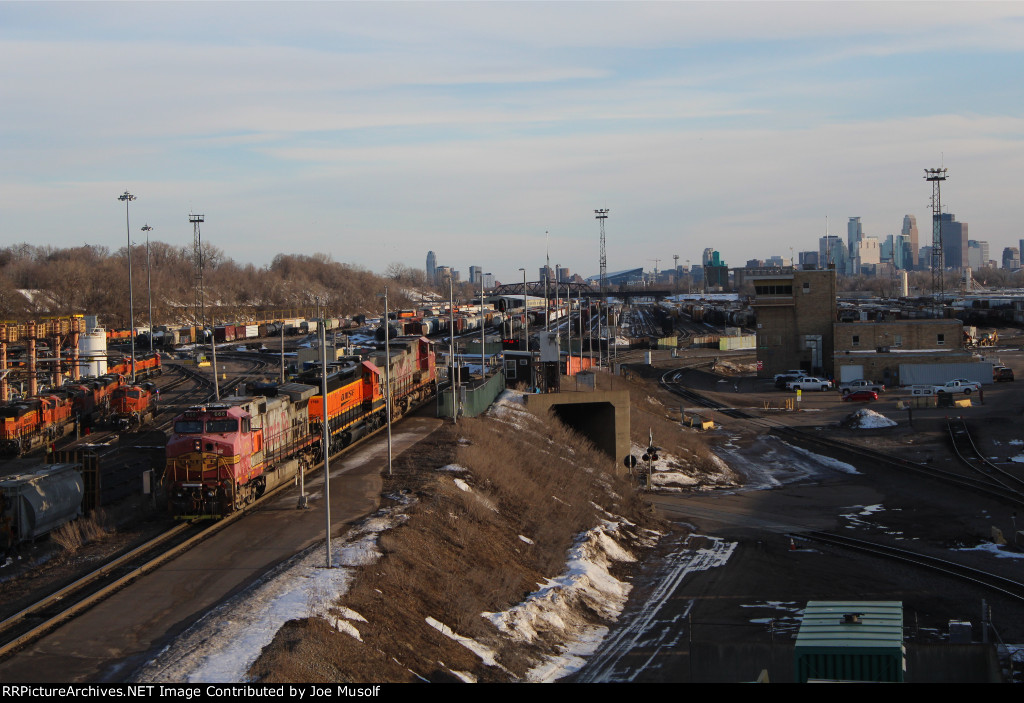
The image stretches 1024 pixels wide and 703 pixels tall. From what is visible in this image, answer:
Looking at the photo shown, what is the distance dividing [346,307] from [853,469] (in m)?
159

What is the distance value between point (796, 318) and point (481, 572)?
69682 millimetres

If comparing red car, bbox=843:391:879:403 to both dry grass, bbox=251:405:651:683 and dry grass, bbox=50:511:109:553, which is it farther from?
dry grass, bbox=50:511:109:553

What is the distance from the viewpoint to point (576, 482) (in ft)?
128

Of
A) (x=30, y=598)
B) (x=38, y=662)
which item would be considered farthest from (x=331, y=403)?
(x=38, y=662)

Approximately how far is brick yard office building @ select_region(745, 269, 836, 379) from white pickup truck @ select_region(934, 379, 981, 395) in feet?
46.5

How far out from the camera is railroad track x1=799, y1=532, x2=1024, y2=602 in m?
28.0

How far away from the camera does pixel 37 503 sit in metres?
25.2

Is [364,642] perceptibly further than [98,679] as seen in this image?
Yes

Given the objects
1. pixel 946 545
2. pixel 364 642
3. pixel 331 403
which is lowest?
pixel 946 545

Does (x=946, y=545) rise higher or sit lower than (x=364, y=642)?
lower

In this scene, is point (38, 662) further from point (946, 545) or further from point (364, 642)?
point (946, 545)

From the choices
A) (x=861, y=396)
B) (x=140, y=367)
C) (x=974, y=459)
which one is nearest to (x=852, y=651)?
(x=974, y=459)

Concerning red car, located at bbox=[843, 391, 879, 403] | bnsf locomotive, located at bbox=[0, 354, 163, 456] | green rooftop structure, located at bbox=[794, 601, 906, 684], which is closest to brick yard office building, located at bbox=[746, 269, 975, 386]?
red car, located at bbox=[843, 391, 879, 403]

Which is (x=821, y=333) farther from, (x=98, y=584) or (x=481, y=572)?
(x=98, y=584)
